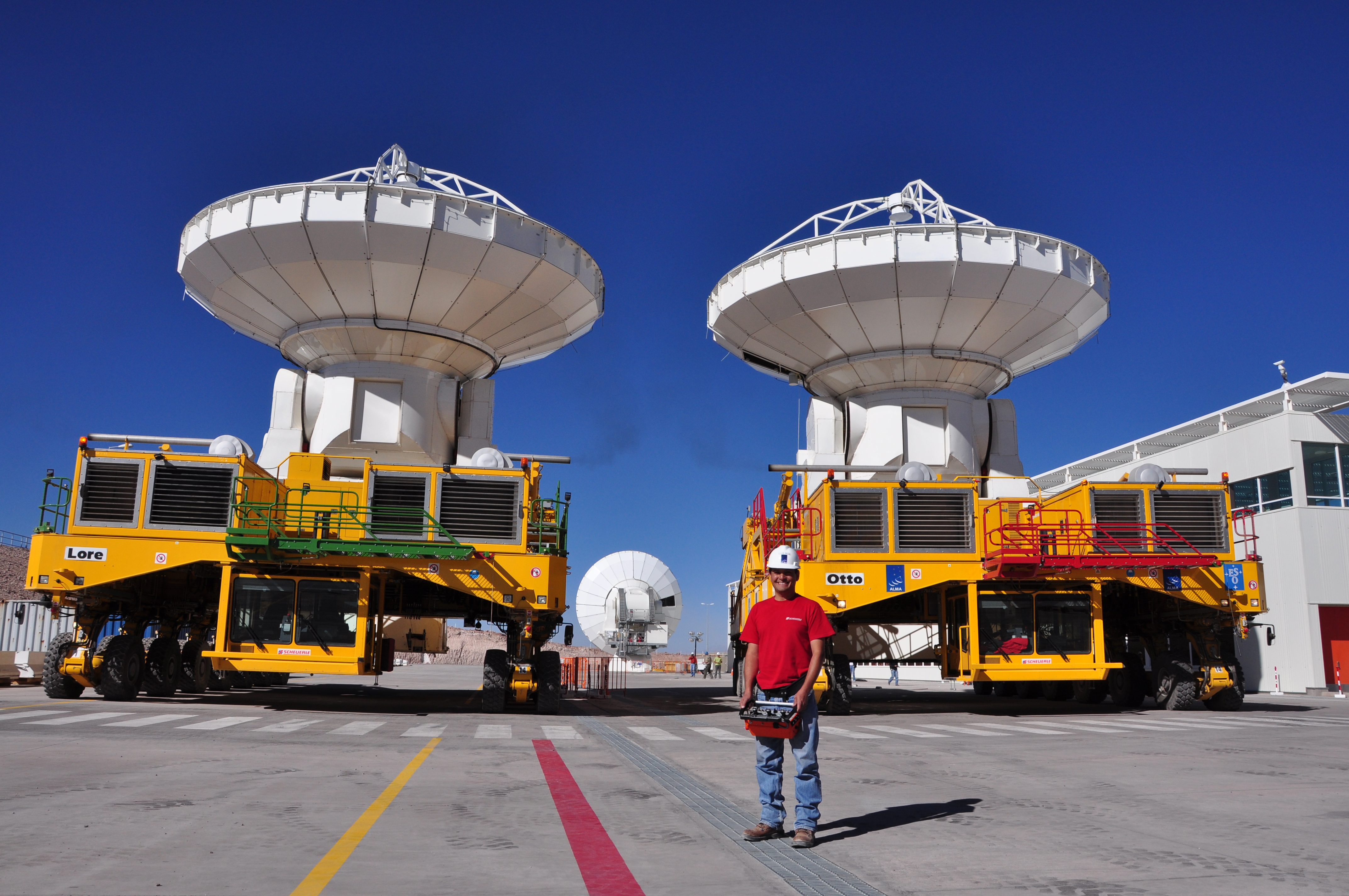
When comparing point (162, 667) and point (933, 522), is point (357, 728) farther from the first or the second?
point (933, 522)

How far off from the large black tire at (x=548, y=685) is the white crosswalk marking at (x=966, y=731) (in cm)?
660

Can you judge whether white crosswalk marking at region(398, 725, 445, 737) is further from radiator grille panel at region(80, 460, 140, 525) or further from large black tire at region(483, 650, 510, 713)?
radiator grille panel at region(80, 460, 140, 525)

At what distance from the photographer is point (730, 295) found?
2770 cm

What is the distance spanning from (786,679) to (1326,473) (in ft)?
102

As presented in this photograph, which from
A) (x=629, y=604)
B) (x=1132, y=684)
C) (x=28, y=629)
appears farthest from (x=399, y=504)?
(x=629, y=604)

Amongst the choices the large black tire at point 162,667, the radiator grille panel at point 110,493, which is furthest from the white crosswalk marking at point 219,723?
the large black tire at point 162,667

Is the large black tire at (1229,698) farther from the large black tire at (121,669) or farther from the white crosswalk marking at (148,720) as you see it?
the large black tire at (121,669)

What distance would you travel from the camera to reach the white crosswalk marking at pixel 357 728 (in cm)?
1355

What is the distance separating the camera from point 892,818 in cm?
681

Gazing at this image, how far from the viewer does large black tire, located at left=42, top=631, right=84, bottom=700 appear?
19.2 meters

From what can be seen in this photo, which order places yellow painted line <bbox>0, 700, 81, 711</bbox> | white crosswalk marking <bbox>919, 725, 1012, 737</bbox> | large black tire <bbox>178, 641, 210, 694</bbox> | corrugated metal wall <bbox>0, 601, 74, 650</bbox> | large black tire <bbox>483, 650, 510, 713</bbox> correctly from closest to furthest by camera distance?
white crosswalk marking <bbox>919, 725, 1012, 737</bbox> < yellow painted line <bbox>0, 700, 81, 711</bbox> < large black tire <bbox>483, 650, 510, 713</bbox> < large black tire <bbox>178, 641, 210, 694</bbox> < corrugated metal wall <bbox>0, 601, 74, 650</bbox>

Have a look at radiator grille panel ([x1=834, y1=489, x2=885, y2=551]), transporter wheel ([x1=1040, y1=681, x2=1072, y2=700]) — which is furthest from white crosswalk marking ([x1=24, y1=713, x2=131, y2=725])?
transporter wheel ([x1=1040, y1=681, x2=1072, y2=700])

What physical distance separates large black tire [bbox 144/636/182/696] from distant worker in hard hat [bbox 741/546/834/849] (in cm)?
1893

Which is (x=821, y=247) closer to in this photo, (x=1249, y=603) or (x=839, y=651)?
(x=839, y=651)
